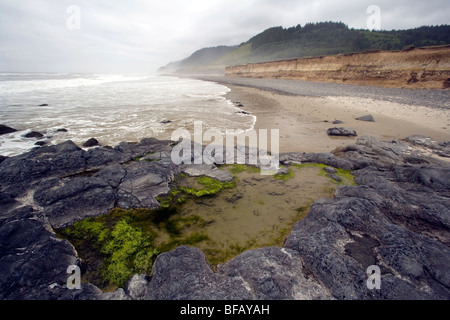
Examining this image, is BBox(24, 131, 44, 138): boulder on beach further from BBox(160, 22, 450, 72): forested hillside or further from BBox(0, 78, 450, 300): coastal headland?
BBox(160, 22, 450, 72): forested hillside

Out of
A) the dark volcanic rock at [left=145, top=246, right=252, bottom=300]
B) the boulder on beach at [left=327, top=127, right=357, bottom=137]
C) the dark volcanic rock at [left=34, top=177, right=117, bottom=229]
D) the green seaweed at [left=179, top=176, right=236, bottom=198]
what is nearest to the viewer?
the dark volcanic rock at [left=145, top=246, right=252, bottom=300]

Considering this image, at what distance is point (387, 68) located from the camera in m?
24.6

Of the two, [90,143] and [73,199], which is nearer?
[73,199]

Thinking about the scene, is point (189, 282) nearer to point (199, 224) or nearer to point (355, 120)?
point (199, 224)

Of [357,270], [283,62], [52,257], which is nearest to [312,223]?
[357,270]

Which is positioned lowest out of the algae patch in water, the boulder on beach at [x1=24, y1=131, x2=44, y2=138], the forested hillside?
the algae patch in water

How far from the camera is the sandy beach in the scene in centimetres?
924

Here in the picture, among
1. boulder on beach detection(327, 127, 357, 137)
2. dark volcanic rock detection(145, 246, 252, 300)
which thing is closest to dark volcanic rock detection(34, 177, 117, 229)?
dark volcanic rock detection(145, 246, 252, 300)

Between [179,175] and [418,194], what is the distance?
5.87 meters

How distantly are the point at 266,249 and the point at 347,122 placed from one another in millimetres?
11832

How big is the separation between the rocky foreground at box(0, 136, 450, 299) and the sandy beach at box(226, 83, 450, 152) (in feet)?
12.6

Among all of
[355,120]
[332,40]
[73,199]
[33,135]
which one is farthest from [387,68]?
[332,40]
